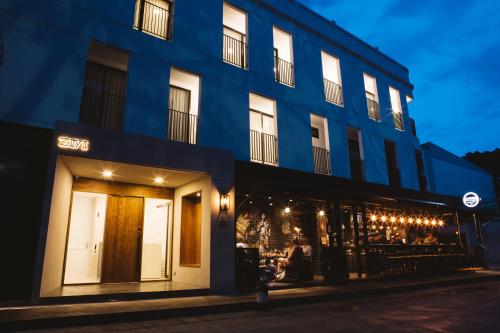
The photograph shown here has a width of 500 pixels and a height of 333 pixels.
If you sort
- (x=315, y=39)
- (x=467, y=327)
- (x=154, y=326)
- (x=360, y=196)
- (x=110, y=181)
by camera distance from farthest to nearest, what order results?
(x=315, y=39), (x=360, y=196), (x=110, y=181), (x=154, y=326), (x=467, y=327)

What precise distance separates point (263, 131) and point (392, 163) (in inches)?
307

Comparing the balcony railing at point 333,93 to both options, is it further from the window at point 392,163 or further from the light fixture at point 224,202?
the light fixture at point 224,202

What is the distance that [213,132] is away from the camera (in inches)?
412

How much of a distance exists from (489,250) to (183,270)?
23.4 m

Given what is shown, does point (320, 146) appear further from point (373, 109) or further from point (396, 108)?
point (396, 108)

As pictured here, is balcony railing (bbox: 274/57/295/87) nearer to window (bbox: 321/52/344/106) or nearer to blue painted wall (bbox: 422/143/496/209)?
window (bbox: 321/52/344/106)

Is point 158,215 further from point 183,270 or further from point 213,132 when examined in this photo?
point 213,132

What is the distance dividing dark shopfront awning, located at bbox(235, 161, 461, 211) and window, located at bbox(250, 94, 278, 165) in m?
1.31

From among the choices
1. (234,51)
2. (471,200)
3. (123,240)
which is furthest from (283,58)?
(471,200)

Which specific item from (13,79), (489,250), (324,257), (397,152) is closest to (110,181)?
(13,79)

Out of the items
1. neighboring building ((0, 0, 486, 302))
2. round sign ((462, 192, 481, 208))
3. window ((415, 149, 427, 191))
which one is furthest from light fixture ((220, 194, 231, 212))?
window ((415, 149, 427, 191))

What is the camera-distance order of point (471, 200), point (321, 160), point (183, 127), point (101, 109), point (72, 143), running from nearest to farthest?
1. point (72, 143)
2. point (101, 109)
3. point (183, 127)
4. point (321, 160)
5. point (471, 200)

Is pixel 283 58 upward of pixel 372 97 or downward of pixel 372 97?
upward

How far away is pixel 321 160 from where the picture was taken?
1318 cm
